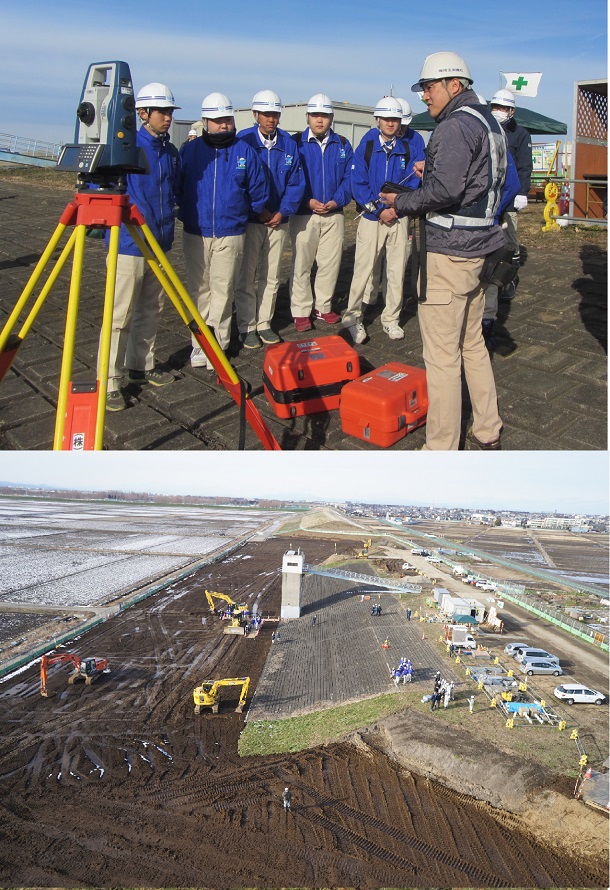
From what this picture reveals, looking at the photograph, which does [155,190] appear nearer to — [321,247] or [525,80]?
[321,247]

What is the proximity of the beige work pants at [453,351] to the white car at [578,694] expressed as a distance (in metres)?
1.72

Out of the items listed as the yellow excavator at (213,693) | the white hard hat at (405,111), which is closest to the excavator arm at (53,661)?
the yellow excavator at (213,693)

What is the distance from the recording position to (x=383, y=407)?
4.51 metres

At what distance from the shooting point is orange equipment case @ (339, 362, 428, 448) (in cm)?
454

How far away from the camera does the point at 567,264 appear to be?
10.1 m

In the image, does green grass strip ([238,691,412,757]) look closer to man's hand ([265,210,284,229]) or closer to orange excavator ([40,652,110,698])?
orange excavator ([40,652,110,698])

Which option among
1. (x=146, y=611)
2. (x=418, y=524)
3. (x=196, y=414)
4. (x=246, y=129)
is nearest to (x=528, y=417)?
(x=418, y=524)

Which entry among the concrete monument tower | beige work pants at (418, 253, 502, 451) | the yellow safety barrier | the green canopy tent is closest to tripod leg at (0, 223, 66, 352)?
beige work pants at (418, 253, 502, 451)

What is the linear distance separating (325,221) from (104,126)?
4352mm

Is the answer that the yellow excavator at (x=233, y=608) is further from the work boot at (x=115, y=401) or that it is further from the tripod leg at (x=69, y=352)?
the tripod leg at (x=69, y=352)

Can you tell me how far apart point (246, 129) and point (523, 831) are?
678 centimetres

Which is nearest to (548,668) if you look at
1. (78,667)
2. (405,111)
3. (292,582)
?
(292,582)

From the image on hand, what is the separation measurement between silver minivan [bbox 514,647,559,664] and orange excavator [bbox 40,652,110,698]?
375cm

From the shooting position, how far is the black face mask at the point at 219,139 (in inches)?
229
